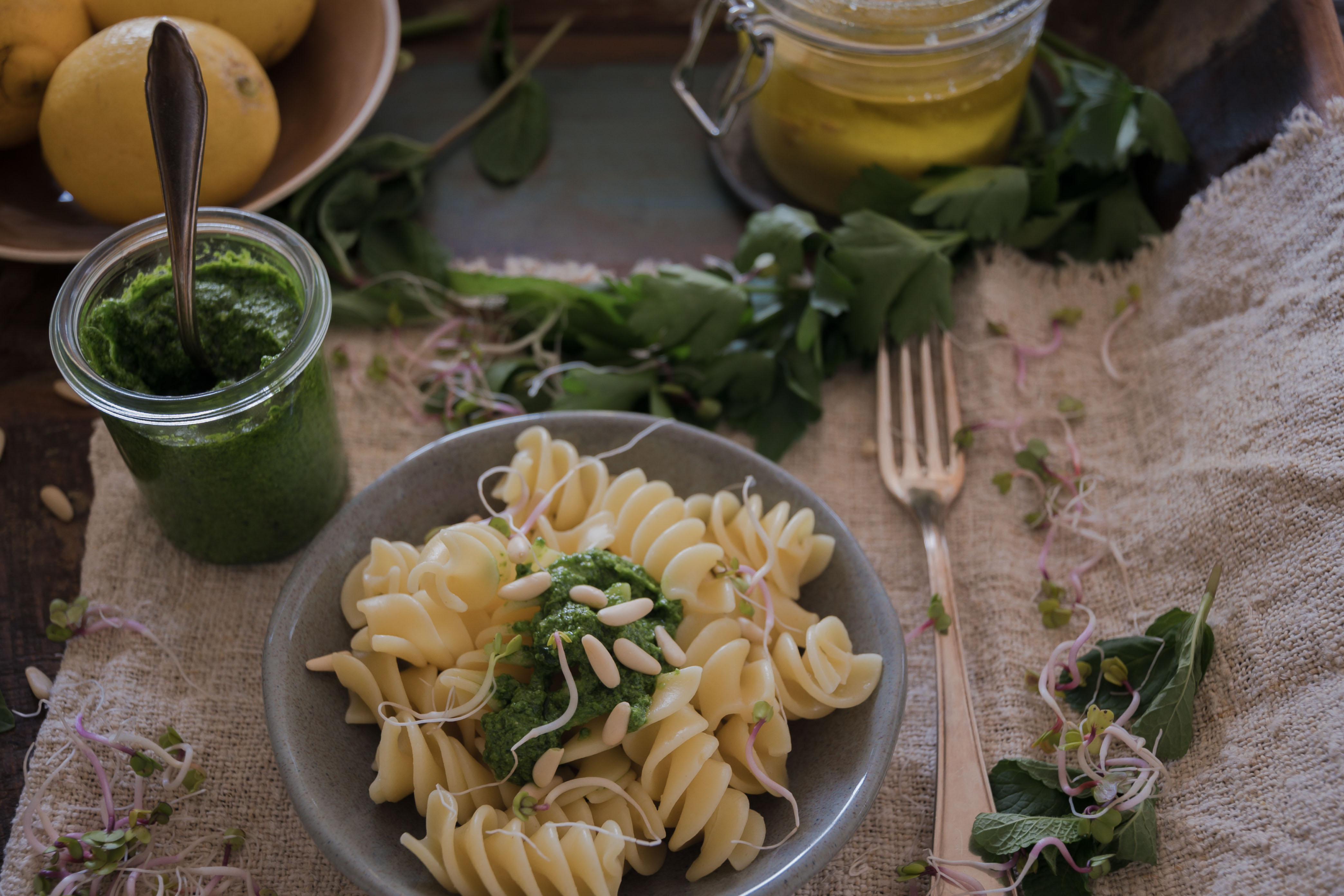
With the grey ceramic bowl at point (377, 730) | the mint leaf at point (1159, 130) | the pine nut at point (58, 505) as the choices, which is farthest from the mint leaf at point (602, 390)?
the mint leaf at point (1159, 130)

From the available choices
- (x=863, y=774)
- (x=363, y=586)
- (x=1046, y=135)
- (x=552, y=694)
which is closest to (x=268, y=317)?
(x=363, y=586)

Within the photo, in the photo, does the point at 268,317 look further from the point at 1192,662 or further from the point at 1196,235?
the point at 1196,235

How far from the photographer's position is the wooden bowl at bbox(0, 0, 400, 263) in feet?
5.72

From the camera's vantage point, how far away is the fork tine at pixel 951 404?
67.9 inches

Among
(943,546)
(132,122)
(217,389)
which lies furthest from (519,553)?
(132,122)

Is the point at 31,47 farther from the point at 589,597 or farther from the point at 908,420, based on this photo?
the point at 908,420

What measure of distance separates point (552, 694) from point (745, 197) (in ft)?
4.18

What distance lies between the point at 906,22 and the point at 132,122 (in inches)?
52.0

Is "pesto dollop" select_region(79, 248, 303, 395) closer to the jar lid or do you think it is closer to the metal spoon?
the metal spoon

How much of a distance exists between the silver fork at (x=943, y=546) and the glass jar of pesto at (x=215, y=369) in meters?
0.99

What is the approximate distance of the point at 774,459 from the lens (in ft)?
5.71

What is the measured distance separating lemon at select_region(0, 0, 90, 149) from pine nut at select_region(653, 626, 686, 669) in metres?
1.43

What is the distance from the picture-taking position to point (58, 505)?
1.62 meters

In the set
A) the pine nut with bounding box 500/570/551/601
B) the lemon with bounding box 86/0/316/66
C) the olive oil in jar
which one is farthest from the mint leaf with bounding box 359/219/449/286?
the pine nut with bounding box 500/570/551/601
